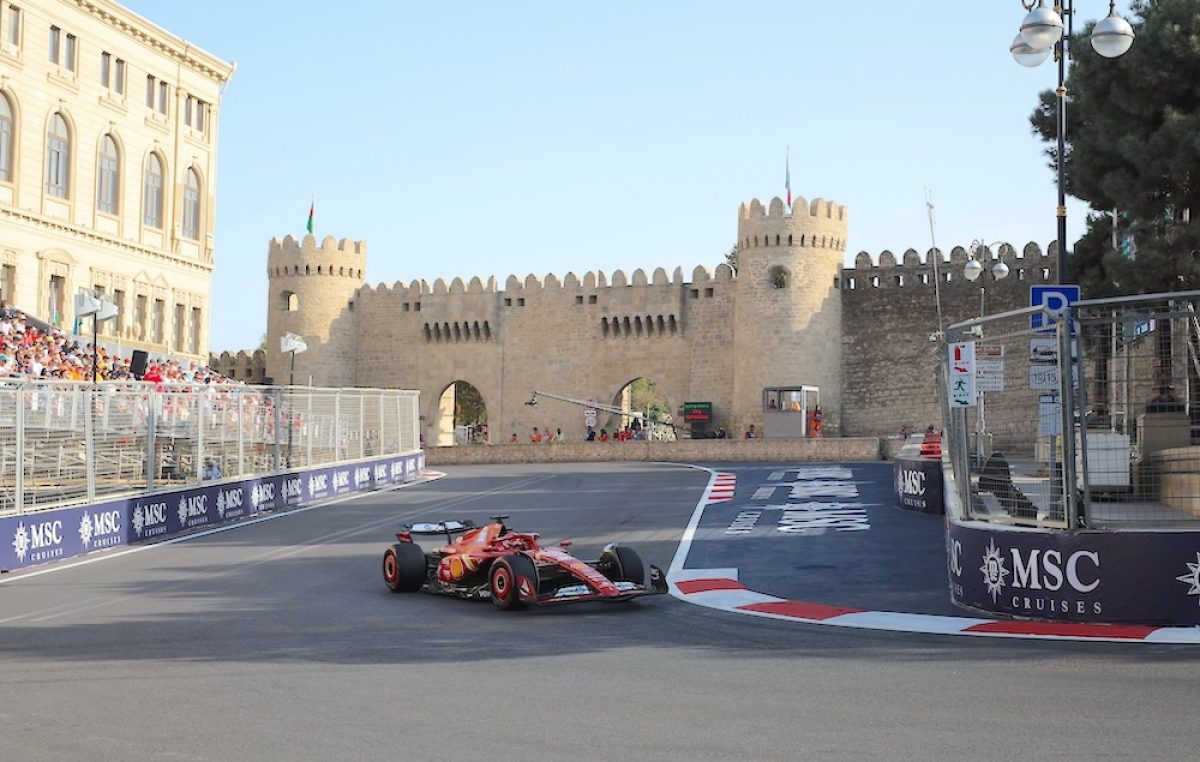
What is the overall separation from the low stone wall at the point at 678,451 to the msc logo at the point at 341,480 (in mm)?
16186

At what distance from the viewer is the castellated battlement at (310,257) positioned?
2291 inches

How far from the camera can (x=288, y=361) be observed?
57.7 m

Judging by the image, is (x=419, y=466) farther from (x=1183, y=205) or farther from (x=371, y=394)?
(x=1183, y=205)

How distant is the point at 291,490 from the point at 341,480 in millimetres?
2847

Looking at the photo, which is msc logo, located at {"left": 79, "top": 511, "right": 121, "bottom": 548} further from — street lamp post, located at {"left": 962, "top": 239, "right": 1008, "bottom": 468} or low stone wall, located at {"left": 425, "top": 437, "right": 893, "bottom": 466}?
low stone wall, located at {"left": 425, "top": 437, "right": 893, "bottom": 466}

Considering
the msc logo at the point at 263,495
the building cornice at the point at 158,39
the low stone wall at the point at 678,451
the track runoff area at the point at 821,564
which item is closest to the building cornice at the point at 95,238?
the building cornice at the point at 158,39

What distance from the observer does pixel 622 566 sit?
1116 cm

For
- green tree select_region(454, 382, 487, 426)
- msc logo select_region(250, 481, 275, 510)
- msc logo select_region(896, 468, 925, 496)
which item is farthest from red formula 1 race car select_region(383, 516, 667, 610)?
green tree select_region(454, 382, 487, 426)

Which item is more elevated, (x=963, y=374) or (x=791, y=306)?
(x=791, y=306)

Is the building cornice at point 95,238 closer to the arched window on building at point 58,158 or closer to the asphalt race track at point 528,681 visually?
the arched window on building at point 58,158

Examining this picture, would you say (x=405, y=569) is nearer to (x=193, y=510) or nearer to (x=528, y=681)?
(x=528, y=681)

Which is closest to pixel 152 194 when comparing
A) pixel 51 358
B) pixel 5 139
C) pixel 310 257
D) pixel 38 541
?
pixel 5 139

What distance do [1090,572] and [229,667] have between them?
6.11 meters

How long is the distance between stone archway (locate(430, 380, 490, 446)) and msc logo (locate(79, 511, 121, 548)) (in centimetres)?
4028
